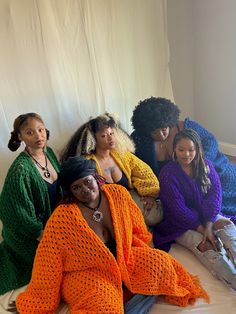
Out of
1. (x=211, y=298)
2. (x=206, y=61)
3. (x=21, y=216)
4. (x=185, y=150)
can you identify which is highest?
(x=206, y=61)

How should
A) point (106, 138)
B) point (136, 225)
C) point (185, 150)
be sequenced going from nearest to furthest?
1. point (136, 225)
2. point (185, 150)
3. point (106, 138)

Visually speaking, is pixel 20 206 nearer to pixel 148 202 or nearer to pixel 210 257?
pixel 148 202

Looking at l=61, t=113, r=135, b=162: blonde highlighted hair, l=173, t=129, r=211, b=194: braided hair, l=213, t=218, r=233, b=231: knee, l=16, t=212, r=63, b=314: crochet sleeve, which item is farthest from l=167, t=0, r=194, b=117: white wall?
l=16, t=212, r=63, b=314: crochet sleeve

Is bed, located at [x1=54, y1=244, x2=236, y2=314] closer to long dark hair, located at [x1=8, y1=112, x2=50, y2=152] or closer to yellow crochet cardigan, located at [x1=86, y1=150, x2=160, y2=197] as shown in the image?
yellow crochet cardigan, located at [x1=86, y1=150, x2=160, y2=197]

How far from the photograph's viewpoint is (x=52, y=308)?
1104mm

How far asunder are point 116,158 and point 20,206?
0.49m

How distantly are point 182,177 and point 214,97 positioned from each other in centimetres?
124

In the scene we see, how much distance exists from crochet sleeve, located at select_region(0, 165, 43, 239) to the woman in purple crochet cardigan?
508 millimetres

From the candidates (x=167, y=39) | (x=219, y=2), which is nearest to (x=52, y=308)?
(x=167, y=39)

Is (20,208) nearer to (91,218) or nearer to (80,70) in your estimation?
(91,218)

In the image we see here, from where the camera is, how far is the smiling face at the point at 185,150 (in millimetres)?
1363

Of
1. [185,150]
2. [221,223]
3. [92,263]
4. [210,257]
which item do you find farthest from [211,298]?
[185,150]

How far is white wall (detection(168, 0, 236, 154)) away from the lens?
226 cm

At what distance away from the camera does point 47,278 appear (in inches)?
43.1
